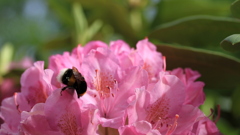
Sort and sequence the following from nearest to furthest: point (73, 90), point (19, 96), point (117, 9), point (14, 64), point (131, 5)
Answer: point (73, 90)
point (19, 96)
point (117, 9)
point (131, 5)
point (14, 64)

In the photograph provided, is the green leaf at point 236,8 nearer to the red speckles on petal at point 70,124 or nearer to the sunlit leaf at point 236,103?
the sunlit leaf at point 236,103

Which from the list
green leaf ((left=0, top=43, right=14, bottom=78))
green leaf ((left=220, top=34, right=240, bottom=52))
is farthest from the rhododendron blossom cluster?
green leaf ((left=0, top=43, right=14, bottom=78))

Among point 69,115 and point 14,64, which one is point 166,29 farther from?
point 14,64

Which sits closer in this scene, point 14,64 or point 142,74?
point 142,74

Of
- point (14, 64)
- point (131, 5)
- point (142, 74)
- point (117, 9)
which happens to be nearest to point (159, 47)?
point (142, 74)

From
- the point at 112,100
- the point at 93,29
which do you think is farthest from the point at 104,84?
the point at 93,29

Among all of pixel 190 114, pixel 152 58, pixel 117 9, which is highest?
pixel 117 9

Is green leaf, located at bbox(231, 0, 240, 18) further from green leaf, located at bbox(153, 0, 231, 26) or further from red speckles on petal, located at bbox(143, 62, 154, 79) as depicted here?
green leaf, located at bbox(153, 0, 231, 26)
